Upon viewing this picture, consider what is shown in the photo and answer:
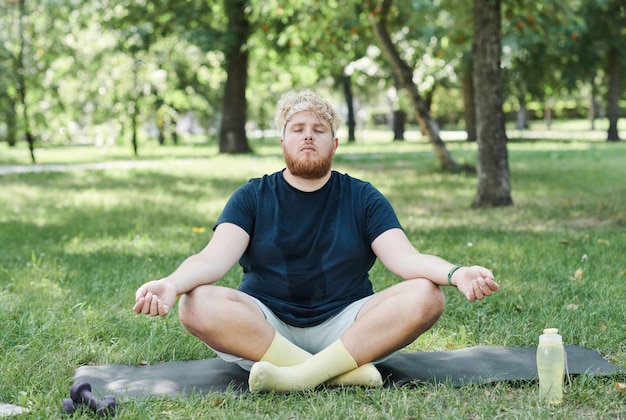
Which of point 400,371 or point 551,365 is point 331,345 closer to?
point 400,371

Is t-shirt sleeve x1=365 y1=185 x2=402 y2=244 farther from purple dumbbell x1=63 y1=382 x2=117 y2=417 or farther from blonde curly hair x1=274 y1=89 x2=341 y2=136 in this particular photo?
purple dumbbell x1=63 y1=382 x2=117 y2=417

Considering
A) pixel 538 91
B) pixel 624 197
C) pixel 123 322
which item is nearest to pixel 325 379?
pixel 123 322

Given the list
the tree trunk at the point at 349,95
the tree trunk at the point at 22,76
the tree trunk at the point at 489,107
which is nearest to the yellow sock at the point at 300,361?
the tree trunk at the point at 489,107

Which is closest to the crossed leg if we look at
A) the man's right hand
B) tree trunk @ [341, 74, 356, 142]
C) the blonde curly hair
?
the man's right hand

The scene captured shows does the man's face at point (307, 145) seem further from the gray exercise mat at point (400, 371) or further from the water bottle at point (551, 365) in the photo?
the water bottle at point (551, 365)

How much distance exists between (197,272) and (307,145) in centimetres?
80

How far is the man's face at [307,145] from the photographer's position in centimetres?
394

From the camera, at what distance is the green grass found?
3.53 m

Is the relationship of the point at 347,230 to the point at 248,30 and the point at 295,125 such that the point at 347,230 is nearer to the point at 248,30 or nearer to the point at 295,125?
the point at 295,125

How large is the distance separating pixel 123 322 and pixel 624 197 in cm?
843

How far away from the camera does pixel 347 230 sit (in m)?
4.00

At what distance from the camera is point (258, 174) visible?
16062mm

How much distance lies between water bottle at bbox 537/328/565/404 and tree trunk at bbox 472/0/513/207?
7.03 meters

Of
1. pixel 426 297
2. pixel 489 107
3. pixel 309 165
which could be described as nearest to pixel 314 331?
pixel 426 297
